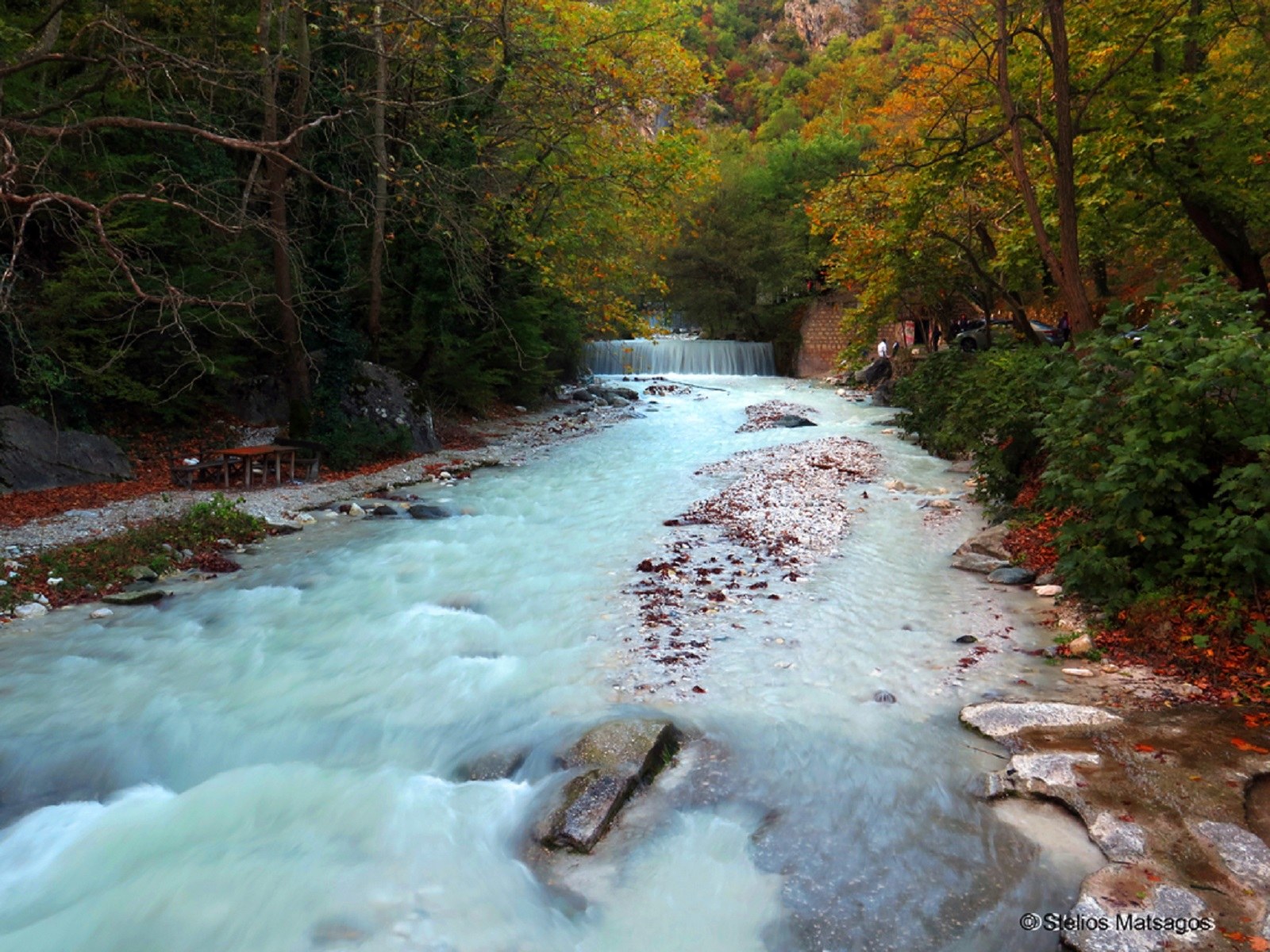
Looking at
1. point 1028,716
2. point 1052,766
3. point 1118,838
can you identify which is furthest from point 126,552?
point 1118,838

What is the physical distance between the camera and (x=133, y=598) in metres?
7.42

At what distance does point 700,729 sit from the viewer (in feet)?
16.4

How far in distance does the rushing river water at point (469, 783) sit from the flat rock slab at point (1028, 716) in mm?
150

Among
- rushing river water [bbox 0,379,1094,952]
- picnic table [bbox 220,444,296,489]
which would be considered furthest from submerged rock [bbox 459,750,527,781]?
picnic table [bbox 220,444,296,489]

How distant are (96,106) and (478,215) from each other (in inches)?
239

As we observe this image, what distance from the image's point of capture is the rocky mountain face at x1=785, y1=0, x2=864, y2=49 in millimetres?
79250

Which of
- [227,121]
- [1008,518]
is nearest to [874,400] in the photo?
[1008,518]

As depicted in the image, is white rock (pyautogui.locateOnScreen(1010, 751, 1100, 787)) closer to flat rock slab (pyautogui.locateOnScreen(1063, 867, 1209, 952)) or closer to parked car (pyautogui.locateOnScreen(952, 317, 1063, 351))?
flat rock slab (pyautogui.locateOnScreen(1063, 867, 1209, 952))

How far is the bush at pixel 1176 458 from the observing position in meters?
5.00

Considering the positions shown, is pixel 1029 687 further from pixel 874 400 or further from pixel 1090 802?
pixel 874 400

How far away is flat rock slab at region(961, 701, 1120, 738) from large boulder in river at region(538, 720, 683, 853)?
184cm

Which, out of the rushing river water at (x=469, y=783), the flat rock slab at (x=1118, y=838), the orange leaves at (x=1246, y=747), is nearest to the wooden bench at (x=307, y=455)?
the rushing river water at (x=469, y=783)

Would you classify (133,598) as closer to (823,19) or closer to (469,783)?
(469,783)

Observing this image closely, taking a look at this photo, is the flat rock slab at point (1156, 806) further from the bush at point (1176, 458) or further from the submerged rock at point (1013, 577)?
the submerged rock at point (1013, 577)
